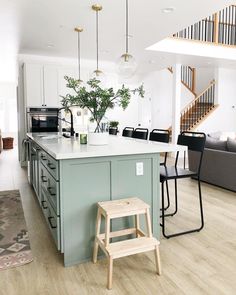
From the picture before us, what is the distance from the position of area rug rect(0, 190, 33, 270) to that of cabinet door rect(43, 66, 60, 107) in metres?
2.98

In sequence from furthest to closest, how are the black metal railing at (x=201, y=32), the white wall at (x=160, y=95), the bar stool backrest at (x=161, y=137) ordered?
the white wall at (x=160, y=95) → the black metal railing at (x=201, y=32) → the bar stool backrest at (x=161, y=137)

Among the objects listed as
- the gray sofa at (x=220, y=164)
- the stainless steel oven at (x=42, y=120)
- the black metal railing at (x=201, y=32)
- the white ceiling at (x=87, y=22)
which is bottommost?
the gray sofa at (x=220, y=164)

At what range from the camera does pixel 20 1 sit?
3.69m

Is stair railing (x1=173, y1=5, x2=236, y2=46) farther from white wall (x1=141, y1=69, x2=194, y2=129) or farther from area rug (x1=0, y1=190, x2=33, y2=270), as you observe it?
area rug (x1=0, y1=190, x2=33, y2=270)

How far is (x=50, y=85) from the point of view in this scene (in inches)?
254

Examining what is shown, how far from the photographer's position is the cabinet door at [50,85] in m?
6.41

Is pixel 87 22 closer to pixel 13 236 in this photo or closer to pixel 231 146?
pixel 231 146

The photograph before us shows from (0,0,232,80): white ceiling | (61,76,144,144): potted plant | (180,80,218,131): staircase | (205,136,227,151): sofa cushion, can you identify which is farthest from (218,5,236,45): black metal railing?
(61,76,144,144): potted plant

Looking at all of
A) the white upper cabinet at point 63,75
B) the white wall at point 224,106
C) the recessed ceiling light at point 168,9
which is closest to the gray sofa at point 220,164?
the recessed ceiling light at point 168,9

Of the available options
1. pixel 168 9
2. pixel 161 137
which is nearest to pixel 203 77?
pixel 168 9

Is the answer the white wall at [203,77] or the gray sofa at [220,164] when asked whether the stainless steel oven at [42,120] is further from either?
the white wall at [203,77]

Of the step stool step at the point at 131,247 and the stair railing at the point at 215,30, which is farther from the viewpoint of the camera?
the stair railing at the point at 215,30

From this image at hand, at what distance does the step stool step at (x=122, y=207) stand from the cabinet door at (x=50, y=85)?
185 inches

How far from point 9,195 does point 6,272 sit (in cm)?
233
